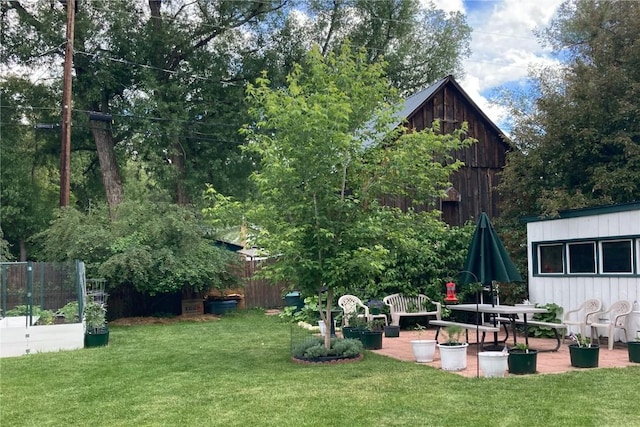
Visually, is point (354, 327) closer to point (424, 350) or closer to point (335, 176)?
point (424, 350)

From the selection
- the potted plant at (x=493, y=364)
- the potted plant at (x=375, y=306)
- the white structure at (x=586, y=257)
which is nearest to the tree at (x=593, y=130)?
the white structure at (x=586, y=257)

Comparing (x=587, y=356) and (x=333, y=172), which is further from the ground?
(x=333, y=172)

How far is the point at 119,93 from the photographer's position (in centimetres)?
2086

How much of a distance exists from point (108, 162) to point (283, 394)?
1653 centimetres

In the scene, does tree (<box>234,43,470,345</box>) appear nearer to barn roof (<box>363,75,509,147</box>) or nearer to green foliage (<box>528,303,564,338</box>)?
green foliage (<box>528,303,564,338</box>)

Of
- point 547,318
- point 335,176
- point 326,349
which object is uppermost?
point 335,176

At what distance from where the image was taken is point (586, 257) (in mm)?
9867

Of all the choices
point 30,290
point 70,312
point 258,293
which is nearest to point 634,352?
point 70,312

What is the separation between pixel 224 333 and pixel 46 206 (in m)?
16.7

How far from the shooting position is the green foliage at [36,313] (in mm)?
9828

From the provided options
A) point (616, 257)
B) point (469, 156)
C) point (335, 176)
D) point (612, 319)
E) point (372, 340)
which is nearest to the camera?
point (335, 176)

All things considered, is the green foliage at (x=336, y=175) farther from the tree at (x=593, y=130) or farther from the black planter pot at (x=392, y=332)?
the tree at (x=593, y=130)

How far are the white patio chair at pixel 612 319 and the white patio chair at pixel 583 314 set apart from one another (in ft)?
0.36

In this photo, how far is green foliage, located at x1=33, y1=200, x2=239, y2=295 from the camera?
14.0 meters
